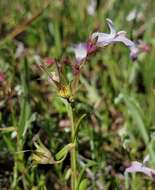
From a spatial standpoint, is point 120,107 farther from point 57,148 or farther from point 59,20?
point 59,20

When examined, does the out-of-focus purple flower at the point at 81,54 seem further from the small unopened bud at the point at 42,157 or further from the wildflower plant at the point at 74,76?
the small unopened bud at the point at 42,157

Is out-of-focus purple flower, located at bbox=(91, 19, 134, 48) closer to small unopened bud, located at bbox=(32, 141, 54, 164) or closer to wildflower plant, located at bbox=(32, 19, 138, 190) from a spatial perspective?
wildflower plant, located at bbox=(32, 19, 138, 190)

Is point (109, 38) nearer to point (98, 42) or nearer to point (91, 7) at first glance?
point (98, 42)

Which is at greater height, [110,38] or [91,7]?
[91,7]

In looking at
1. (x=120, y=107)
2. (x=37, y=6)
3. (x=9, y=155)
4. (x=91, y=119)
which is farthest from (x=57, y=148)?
(x=37, y=6)

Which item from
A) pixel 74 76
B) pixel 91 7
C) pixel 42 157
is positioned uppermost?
pixel 91 7

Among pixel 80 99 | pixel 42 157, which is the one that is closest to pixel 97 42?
pixel 42 157

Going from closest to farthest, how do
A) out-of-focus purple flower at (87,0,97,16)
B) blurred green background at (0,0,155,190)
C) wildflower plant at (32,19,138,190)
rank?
wildflower plant at (32,19,138,190) < blurred green background at (0,0,155,190) < out-of-focus purple flower at (87,0,97,16)

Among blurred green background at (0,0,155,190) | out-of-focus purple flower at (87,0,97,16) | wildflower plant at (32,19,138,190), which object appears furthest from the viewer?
out-of-focus purple flower at (87,0,97,16)

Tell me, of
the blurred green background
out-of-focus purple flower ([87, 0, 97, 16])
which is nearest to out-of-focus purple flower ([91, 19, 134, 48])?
the blurred green background
